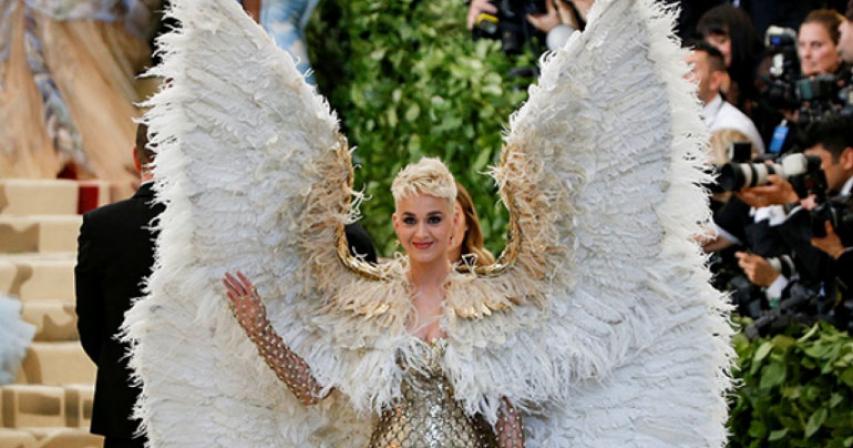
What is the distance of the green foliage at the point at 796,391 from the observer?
7488mm

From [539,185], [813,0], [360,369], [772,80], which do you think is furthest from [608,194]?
[813,0]

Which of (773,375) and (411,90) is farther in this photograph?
(411,90)

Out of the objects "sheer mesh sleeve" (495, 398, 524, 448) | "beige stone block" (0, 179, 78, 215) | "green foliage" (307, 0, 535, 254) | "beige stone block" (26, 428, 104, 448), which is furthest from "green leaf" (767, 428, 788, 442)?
"beige stone block" (0, 179, 78, 215)

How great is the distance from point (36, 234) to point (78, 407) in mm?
1198

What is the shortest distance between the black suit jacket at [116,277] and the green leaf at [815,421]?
2.42 metres

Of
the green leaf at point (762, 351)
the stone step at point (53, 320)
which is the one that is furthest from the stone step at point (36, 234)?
the green leaf at point (762, 351)

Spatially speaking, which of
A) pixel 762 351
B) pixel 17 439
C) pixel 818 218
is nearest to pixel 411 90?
pixel 17 439

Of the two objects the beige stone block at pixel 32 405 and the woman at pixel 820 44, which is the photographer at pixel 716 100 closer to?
the woman at pixel 820 44

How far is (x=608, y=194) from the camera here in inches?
239

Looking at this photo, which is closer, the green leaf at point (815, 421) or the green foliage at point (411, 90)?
the green leaf at point (815, 421)

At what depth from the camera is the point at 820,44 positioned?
9.00 m

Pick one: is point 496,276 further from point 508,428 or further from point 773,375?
point 773,375

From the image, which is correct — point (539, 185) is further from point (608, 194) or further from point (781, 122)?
point (781, 122)

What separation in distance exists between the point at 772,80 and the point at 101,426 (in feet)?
11.5
